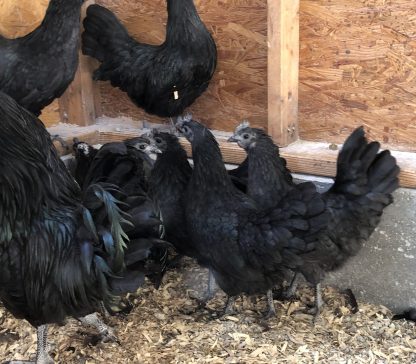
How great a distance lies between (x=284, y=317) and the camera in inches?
154

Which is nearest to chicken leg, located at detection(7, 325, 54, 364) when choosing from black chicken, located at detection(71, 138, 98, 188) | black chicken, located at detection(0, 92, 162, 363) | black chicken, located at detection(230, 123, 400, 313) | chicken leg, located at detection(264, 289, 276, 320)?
black chicken, located at detection(0, 92, 162, 363)

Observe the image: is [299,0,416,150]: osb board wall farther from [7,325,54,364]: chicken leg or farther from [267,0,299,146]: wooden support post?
[7,325,54,364]: chicken leg

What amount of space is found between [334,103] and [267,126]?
564 mm

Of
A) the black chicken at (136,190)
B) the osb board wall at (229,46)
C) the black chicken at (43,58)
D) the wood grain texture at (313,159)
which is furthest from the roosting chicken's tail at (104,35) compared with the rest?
the wood grain texture at (313,159)

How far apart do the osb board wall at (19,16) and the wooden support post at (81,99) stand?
0.51 metres

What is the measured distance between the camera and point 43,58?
410cm

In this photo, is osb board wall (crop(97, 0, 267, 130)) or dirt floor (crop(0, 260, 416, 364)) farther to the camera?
osb board wall (crop(97, 0, 267, 130))

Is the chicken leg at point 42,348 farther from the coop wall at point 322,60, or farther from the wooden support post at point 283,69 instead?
the coop wall at point 322,60

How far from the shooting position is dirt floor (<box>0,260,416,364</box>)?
3484 millimetres

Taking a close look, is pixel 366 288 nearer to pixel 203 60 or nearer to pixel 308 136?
pixel 308 136

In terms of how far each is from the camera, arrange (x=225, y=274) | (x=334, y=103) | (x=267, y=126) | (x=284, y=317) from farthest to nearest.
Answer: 1. (x=267, y=126)
2. (x=334, y=103)
3. (x=284, y=317)
4. (x=225, y=274)

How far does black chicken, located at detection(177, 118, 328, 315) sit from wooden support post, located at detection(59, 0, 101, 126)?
5.50 ft

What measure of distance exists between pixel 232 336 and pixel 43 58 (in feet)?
7.70

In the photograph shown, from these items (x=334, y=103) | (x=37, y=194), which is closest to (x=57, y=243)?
(x=37, y=194)
